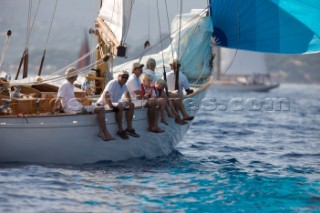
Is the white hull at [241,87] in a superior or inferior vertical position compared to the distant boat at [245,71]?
inferior

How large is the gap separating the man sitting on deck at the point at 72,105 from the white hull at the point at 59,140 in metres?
0.13

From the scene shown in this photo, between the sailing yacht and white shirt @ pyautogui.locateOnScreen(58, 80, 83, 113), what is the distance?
10.8 inches

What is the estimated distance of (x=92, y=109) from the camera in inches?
468

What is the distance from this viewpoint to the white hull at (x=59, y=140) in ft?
38.1

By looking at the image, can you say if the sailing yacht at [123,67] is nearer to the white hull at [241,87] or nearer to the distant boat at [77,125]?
the distant boat at [77,125]

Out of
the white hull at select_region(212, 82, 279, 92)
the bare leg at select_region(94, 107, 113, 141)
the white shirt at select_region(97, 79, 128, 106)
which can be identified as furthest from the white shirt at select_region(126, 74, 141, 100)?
the white hull at select_region(212, 82, 279, 92)

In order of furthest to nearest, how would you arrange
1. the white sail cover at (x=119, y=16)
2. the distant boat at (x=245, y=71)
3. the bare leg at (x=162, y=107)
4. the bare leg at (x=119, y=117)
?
the distant boat at (x=245, y=71), the white sail cover at (x=119, y=16), the bare leg at (x=162, y=107), the bare leg at (x=119, y=117)

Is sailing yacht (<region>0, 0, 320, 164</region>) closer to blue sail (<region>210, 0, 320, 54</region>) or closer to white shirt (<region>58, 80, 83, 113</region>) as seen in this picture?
blue sail (<region>210, 0, 320, 54</region>)

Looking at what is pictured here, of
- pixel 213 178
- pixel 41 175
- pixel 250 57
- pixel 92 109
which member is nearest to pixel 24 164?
pixel 41 175

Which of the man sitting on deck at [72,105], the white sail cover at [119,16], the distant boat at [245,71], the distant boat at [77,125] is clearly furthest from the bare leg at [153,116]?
the distant boat at [245,71]

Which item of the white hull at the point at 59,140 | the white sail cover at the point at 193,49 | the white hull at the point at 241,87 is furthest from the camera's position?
the white hull at the point at 241,87

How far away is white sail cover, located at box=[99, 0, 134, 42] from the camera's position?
13.6m

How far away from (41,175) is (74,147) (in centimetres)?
104

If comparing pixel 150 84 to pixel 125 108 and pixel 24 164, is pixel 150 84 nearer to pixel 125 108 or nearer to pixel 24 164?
pixel 125 108
